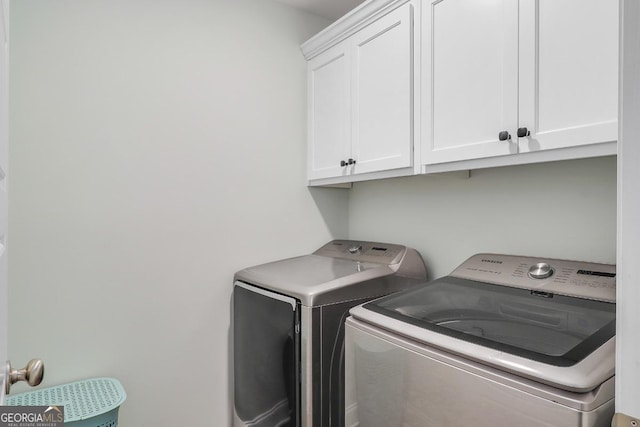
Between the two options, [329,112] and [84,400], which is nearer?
[84,400]

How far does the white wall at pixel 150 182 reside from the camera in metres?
1.51

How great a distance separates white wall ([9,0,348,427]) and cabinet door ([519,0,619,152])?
1.30 meters

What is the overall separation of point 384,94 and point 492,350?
1.16m

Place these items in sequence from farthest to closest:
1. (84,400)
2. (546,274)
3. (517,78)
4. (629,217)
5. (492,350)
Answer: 1. (84,400)
2. (546,274)
3. (517,78)
4. (492,350)
5. (629,217)

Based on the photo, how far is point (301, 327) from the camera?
149cm

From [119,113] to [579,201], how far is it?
1.91 meters

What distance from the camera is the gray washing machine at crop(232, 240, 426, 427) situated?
149 cm

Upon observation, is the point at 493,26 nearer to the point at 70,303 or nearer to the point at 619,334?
the point at 619,334

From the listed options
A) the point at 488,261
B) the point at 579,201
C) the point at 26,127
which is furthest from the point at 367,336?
the point at 26,127

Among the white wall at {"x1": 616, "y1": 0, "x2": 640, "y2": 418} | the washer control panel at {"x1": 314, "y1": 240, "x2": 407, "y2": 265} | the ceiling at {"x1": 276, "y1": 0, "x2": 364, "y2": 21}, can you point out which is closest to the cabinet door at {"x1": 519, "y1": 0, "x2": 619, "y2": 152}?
the white wall at {"x1": 616, "y1": 0, "x2": 640, "y2": 418}

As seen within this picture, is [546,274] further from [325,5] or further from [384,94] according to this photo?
[325,5]

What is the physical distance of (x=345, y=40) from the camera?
188cm

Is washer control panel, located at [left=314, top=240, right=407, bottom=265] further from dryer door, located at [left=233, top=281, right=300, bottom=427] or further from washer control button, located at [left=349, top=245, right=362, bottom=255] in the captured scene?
dryer door, located at [left=233, top=281, right=300, bottom=427]

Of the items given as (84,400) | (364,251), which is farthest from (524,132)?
(84,400)
